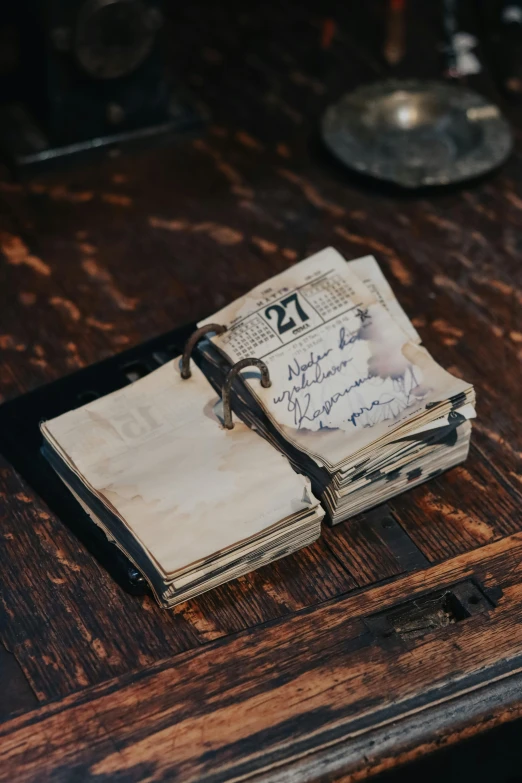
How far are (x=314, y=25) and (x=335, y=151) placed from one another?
513 mm

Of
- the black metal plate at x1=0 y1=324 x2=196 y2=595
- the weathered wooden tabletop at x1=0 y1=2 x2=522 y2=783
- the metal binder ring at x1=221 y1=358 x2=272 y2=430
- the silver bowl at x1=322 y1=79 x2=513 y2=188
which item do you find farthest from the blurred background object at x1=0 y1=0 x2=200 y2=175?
the metal binder ring at x1=221 y1=358 x2=272 y2=430

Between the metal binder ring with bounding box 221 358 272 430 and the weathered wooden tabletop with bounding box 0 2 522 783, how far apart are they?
0.17 metres

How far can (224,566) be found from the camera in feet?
4.01

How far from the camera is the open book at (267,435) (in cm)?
122

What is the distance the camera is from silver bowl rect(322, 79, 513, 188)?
5.97 ft

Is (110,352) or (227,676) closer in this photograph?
(227,676)

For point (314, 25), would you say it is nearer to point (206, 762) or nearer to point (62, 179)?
point (62, 179)

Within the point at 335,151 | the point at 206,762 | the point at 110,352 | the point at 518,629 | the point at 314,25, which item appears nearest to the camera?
the point at 206,762

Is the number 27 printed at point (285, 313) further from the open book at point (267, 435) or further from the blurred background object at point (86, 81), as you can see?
the blurred background object at point (86, 81)

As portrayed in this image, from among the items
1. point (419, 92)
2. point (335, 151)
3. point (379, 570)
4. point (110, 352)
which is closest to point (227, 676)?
point (379, 570)

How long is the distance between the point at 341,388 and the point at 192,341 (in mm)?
183

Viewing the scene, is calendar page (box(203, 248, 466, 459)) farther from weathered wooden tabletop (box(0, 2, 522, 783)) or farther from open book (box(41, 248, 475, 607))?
weathered wooden tabletop (box(0, 2, 522, 783))

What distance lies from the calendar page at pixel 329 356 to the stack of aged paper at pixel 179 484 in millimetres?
63

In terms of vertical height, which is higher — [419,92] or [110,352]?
[419,92]
